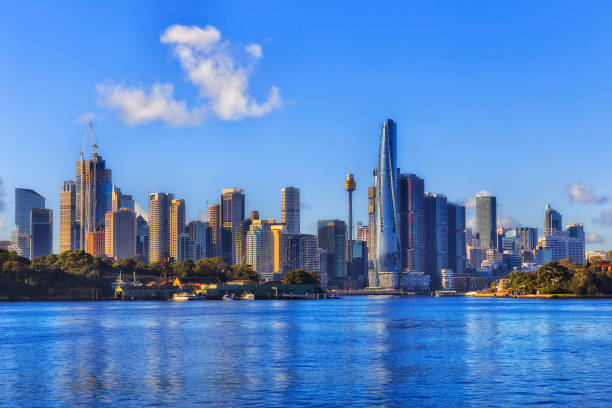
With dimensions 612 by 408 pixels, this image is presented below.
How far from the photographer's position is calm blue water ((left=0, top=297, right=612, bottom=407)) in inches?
2249

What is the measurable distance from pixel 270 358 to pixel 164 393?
23055mm

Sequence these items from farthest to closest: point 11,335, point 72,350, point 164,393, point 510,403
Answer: point 11,335, point 72,350, point 164,393, point 510,403

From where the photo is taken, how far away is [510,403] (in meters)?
54.6

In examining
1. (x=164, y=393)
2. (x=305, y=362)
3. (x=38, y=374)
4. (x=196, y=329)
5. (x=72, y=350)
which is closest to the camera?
(x=164, y=393)

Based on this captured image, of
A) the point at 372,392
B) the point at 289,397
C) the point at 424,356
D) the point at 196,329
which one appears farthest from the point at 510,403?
the point at 196,329

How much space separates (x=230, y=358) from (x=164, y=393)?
72.7ft

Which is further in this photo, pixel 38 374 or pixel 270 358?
pixel 270 358

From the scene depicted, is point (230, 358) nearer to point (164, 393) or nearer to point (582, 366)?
point (164, 393)

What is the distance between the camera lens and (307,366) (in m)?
73.7

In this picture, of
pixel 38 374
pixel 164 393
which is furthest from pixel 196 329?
pixel 164 393

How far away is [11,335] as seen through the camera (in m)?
113

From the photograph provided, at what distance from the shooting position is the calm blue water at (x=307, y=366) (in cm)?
5712

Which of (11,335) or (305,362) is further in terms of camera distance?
(11,335)

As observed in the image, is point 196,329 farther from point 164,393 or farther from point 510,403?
point 510,403
